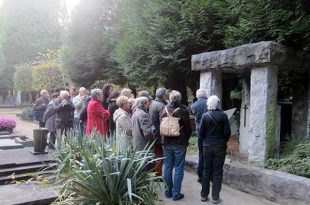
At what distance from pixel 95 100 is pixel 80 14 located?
1191 centimetres

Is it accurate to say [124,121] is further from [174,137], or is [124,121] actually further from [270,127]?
[270,127]

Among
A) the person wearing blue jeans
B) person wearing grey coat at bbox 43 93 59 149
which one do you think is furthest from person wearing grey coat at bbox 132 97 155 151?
person wearing grey coat at bbox 43 93 59 149

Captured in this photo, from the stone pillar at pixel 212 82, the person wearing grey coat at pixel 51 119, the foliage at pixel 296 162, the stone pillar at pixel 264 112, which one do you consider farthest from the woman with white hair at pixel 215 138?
the person wearing grey coat at pixel 51 119

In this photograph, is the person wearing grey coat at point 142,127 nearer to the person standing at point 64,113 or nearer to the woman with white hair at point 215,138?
the woman with white hair at point 215,138

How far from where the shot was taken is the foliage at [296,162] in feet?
20.3

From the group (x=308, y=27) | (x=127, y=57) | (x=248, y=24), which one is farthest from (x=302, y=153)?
(x=127, y=57)

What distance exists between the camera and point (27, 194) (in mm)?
5691

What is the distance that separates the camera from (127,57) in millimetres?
12586

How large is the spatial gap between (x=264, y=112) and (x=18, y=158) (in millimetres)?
5488

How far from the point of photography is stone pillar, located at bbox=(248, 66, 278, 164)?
23.0 feet

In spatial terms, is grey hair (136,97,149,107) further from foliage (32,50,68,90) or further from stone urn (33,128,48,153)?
foliage (32,50,68,90)

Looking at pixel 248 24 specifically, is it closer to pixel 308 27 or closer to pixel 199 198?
pixel 308 27

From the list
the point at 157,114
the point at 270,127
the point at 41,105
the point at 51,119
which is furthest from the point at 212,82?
the point at 41,105

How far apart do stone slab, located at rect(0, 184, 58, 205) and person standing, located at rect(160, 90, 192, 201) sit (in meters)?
1.96
